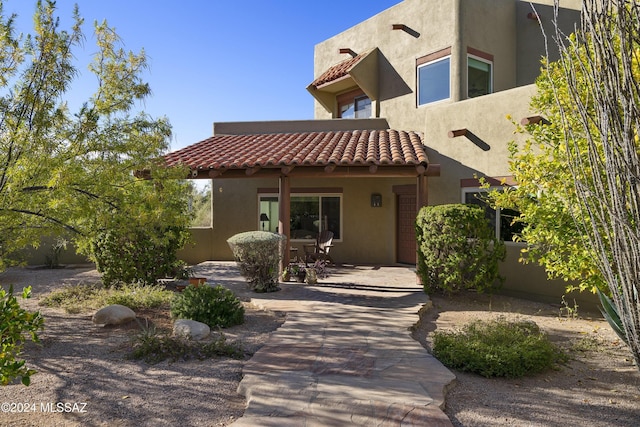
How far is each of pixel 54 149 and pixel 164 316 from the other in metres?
3.21

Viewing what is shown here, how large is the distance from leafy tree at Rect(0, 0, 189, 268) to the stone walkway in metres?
2.83

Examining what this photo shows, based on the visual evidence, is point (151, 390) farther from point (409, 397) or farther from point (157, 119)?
point (157, 119)

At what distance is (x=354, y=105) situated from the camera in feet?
53.0

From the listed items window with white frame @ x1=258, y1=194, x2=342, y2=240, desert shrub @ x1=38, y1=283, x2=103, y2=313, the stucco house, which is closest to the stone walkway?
desert shrub @ x1=38, y1=283, x2=103, y2=313

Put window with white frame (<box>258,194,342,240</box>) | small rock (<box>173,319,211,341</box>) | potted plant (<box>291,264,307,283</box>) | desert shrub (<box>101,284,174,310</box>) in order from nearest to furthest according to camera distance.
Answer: small rock (<box>173,319,211,341</box>) → desert shrub (<box>101,284,174,310</box>) → potted plant (<box>291,264,307,283</box>) → window with white frame (<box>258,194,342,240</box>)

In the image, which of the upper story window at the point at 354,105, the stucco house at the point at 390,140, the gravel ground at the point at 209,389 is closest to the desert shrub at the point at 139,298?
the gravel ground at the point at 209,389

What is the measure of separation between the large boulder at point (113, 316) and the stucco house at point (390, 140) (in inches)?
173

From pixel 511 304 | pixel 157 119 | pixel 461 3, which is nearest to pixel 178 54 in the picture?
pixel 157 119

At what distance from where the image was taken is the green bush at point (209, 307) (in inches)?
257

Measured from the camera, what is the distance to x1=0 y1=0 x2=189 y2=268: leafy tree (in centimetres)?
520

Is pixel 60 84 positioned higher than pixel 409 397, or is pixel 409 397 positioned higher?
pixel 60 84

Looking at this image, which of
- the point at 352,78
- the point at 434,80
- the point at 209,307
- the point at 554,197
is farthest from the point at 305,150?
the point at 554,197

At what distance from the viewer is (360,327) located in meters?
6.47

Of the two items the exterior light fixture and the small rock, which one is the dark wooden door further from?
the small rock
